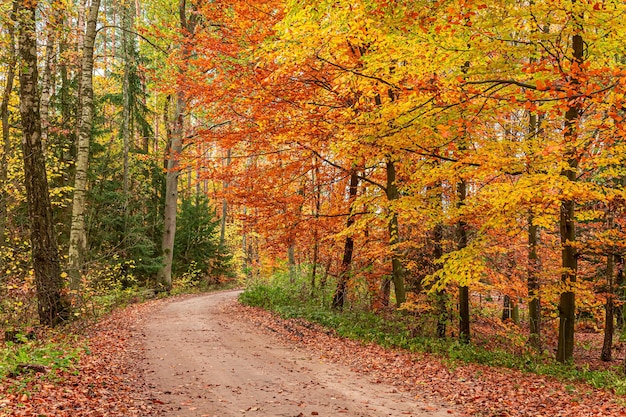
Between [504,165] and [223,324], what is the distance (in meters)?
9.67

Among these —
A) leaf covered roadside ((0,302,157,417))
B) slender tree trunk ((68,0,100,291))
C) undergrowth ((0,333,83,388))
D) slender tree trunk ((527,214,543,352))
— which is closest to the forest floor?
leaf covered roadside ((0,302,157,417))

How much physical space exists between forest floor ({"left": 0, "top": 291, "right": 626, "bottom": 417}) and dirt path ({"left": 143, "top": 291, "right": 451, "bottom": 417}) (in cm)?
2

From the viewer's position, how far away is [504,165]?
29.8ft

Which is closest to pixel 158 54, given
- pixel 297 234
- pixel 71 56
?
pixel 71 56

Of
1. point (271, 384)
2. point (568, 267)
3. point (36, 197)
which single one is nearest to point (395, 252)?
point (568, 267)

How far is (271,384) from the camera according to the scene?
809cm

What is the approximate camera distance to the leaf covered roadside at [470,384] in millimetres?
7164

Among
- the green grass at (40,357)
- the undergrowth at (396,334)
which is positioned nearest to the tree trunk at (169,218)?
the undergrowth at (396,334)

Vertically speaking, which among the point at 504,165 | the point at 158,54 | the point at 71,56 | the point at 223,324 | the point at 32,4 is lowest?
the point at 223,324

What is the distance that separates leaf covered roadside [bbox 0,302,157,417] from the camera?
18.4 ft

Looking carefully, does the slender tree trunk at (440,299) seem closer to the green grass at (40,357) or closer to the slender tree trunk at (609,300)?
the slender tree trunk at (609,300)

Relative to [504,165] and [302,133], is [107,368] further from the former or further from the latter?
[504,165]

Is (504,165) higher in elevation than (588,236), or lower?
higher

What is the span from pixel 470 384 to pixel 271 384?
12.6ft
